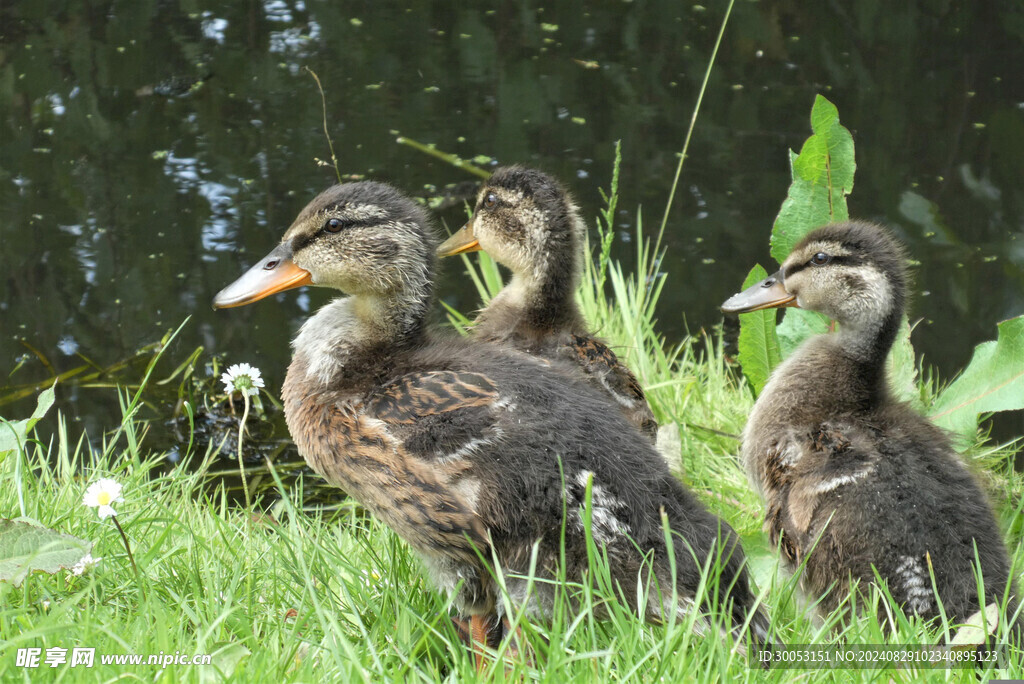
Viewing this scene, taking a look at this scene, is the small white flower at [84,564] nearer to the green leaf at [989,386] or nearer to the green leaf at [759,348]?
the green leaf at [759,348]

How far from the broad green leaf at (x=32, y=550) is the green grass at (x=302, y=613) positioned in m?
Answer: 0.06

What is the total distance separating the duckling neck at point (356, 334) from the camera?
3.21m

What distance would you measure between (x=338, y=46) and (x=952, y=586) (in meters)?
7.90

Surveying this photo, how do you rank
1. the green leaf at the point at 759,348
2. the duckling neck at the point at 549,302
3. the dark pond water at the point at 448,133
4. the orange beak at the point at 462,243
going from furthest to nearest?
the dark pond water at the point at 448,133
the orange beak at the point at 462,243
the green leaf at the point at 759,348
the duckling neck at the point at 549,302

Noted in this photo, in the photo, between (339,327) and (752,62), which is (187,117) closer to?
(752,62)

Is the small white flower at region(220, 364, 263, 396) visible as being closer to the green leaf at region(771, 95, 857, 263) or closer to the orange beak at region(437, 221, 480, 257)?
the orange beak at region(437, 221, 480, 257)

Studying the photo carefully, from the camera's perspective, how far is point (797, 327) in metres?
4.74

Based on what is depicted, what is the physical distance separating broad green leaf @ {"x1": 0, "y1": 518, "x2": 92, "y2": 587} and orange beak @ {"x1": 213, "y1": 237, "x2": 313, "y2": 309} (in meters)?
0.89

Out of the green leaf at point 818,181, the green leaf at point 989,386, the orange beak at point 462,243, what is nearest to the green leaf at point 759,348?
the green leaf at point 818,181

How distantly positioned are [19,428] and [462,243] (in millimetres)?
2219

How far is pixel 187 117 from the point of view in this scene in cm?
856

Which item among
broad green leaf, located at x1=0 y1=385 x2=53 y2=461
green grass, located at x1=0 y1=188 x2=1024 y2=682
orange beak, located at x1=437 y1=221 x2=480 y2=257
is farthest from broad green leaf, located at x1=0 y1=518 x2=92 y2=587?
orange beak, located at x1=437 y1=221 x2=480 y2=257

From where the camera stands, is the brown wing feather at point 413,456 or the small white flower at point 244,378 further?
the small white flower at point 244,378

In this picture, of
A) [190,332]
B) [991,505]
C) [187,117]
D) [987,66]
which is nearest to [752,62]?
[987,66]
